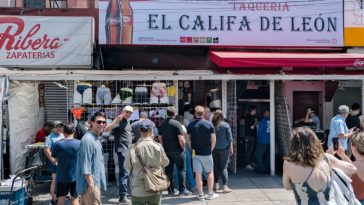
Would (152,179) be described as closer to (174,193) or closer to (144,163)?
(144,163)

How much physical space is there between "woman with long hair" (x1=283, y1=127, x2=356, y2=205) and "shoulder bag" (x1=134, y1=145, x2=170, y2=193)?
1938mm

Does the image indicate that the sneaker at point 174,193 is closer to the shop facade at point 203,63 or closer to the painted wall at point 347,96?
the shop facade at point 203,63

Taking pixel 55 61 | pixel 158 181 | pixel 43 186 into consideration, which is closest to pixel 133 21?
pixel 55 61

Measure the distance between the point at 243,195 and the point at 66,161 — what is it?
3733 millimetres

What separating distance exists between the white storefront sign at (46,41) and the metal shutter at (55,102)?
768 mm

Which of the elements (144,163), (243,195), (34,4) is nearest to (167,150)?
(243,195)

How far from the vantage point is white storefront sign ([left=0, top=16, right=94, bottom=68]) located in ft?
36.5

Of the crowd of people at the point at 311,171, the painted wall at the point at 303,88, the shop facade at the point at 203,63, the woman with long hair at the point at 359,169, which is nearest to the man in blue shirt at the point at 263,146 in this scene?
the shop facade at the point at 203,63

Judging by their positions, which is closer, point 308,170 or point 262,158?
point 308,170

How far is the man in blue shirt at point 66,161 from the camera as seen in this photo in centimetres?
664

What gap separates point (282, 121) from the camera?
1070cm

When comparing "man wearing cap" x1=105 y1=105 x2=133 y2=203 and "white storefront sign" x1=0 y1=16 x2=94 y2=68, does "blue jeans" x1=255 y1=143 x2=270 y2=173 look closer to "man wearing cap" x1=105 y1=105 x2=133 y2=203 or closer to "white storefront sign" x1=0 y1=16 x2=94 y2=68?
"man wearing cap" x1=105 y1=105 x2=133 y2=203

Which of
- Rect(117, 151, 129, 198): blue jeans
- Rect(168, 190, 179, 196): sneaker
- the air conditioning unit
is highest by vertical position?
the air conditioning unit

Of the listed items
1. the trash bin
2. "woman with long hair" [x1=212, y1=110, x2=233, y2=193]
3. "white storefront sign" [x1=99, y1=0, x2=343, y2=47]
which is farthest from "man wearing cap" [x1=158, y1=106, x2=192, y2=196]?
"white storefront sign" [x1=99, y1=0, x2=343, y2=47]
